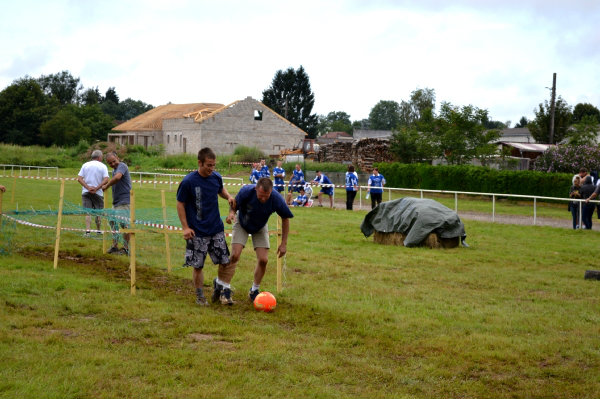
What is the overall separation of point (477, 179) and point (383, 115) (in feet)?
399

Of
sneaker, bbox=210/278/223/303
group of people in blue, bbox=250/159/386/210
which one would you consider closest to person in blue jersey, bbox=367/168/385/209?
group of people in blue, bbox=250/159/386/210

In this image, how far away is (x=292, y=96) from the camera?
333 feet

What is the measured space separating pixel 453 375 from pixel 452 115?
121 ft

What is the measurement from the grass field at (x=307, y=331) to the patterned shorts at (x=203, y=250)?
0.59 meters

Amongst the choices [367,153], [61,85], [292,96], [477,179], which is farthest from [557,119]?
[61,85]

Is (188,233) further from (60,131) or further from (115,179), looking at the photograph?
(60,131)

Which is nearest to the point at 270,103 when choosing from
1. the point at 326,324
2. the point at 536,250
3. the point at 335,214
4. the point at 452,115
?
the point at 452,115

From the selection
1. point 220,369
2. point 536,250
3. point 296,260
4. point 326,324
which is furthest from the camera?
point 536,250

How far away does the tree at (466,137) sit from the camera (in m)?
40.7

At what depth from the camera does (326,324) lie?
7.80 metres

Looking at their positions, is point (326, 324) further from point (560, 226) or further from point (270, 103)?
point (270, 103)

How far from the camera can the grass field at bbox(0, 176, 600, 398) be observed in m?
5.65

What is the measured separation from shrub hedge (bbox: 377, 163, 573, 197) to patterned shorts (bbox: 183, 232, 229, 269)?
81.5 feet

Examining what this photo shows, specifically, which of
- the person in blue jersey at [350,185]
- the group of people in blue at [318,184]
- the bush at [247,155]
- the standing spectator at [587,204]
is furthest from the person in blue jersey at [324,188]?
the bush at [247,155]
